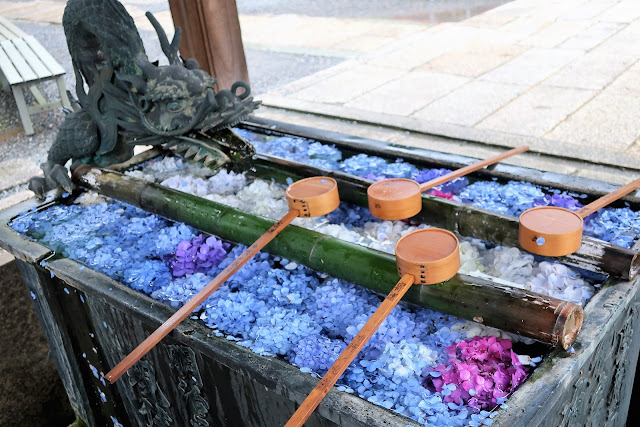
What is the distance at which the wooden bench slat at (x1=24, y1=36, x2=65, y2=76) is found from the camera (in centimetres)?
569

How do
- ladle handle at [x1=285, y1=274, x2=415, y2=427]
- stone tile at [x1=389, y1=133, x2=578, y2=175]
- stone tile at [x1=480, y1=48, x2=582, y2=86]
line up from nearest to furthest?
ladle handle at [x1=285, y1=274, x2=415, y2=427], stone tile at [x1=389, y1=133, x2=578, y2=175], stone tile at [x1=480, y1=48, x2=582, y2=86]

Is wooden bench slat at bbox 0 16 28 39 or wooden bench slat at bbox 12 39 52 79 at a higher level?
wooden bench slat at bbox 0 16 28 39

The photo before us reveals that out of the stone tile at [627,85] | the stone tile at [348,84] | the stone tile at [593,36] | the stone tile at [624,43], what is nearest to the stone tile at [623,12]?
the stone tile at [593,36]

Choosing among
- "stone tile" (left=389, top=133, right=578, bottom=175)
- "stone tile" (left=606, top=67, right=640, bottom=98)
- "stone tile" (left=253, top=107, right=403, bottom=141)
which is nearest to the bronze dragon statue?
"stone tile" (left=389, top=133, right=578, bottom=175)

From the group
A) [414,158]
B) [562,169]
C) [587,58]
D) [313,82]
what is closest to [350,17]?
[313,82]

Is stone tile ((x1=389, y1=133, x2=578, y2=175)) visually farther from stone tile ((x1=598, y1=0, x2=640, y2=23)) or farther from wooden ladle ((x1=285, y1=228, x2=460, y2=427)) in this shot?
stone tile ((x1=598, y1=0, x2=640, y2=23))

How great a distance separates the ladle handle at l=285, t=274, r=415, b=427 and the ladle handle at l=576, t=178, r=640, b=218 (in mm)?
627

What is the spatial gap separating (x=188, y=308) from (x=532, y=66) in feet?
15.0

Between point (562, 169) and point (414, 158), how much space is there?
A: 1.20m

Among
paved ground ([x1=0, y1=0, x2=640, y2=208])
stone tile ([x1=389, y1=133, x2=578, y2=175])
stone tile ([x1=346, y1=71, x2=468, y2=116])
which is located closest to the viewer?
stone tile ([x1=389, y1=133, x2=578, y2=175])

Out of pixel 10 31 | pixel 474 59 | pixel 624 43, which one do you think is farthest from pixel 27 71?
pixel 624 43

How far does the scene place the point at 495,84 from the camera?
4.90 meters

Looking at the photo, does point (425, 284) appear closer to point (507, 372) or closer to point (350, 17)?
point (507, 372)

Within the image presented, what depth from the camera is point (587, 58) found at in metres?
5.37
